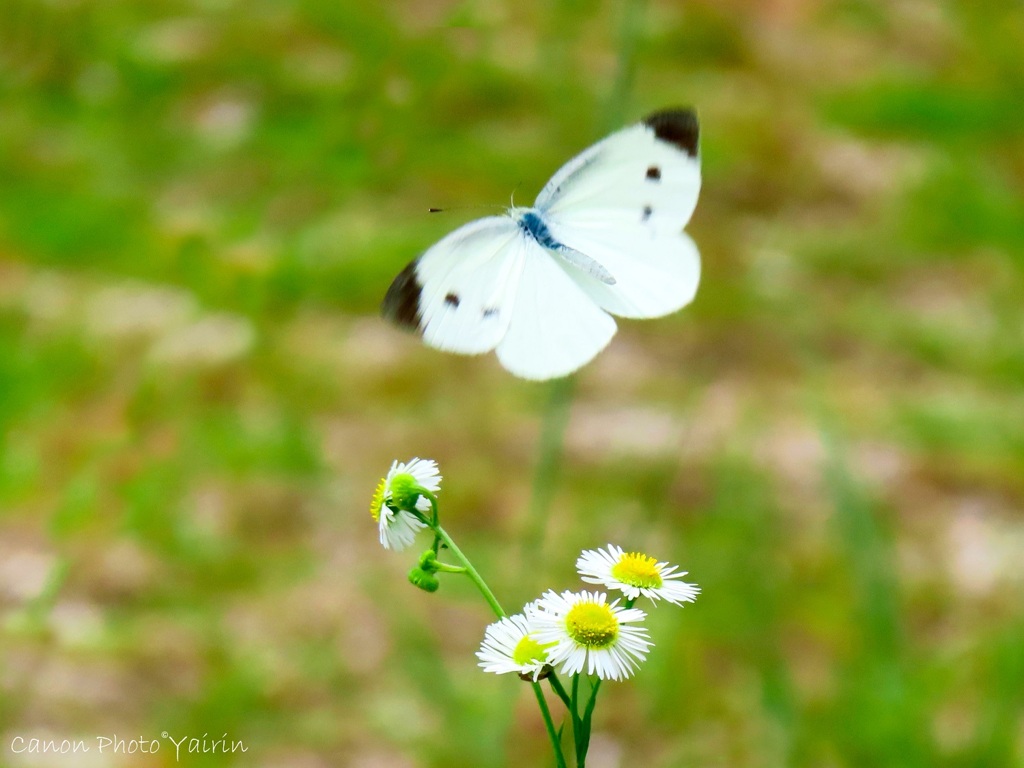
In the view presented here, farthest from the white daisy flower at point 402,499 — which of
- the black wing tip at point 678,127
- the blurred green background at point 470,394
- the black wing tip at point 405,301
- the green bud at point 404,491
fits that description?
the blurred green background at point 470,394

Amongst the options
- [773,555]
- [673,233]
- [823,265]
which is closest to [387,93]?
[673,233]

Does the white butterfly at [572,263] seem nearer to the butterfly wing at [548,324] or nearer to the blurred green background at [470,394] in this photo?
the butterfly wing at [548,324]

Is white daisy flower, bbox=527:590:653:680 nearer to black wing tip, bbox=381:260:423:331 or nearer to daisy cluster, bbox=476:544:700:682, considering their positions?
daisy cluster, bbox=476:544:700:682

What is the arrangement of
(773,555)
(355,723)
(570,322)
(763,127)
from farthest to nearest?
(763,127)
(773,555)
(355,723)
(570,322)

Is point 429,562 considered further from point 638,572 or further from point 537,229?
point 537,229

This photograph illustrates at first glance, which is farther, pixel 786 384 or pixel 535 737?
pixel 786 384

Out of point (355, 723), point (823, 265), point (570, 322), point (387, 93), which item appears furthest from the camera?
point (823, 265)

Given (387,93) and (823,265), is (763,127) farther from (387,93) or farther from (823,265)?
(387,93)

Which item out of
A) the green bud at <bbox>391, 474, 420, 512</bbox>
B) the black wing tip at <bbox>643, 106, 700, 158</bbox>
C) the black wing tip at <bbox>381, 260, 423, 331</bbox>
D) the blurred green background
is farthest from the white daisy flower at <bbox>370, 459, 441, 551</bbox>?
the blurred green background
